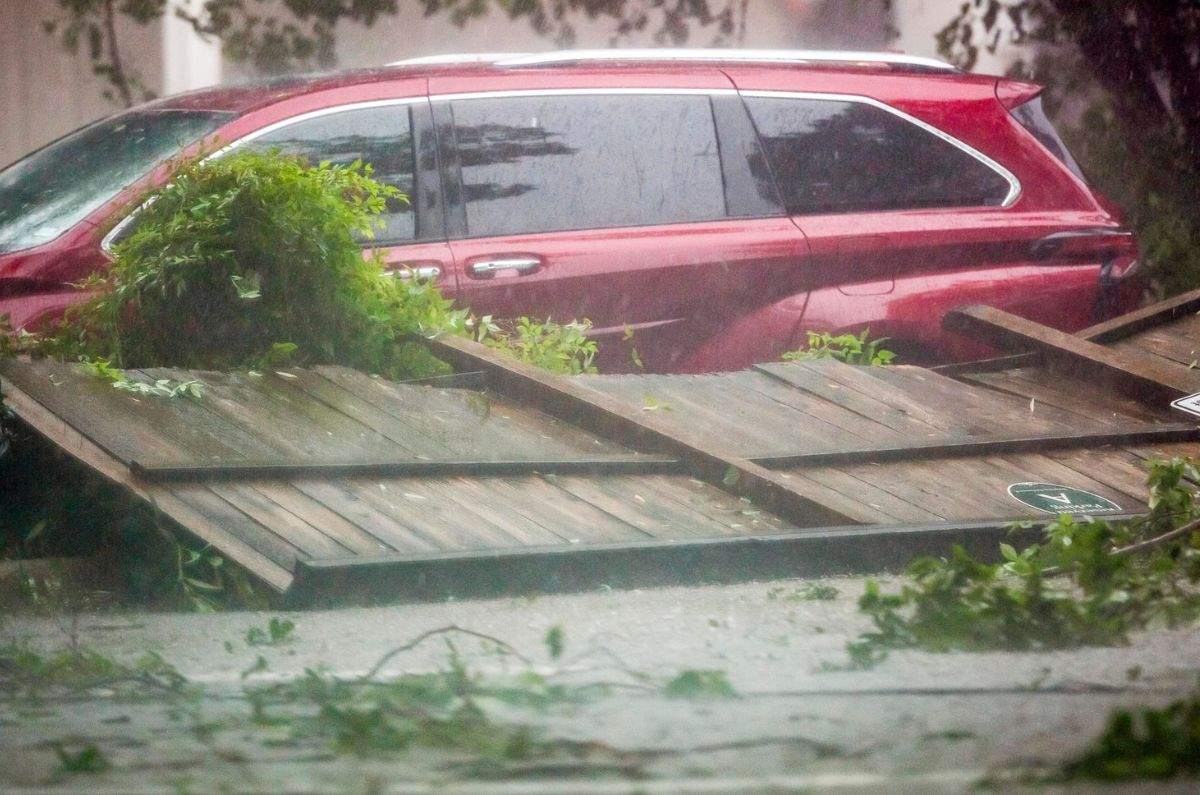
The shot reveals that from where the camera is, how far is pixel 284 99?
20.6 ft

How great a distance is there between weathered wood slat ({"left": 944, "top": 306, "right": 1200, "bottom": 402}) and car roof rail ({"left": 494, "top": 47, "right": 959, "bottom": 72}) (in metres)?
1.38

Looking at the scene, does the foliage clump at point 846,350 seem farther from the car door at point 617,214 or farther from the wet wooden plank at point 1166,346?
the wet wooden plank at point 1166,346

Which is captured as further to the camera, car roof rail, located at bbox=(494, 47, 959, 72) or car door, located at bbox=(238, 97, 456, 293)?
car roof rail, located at bbox=(494, 47, 959, 72)

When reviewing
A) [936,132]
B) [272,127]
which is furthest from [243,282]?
[936,132]

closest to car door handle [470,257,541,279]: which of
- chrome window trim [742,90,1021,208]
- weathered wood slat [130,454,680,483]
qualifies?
weathered wood slat [130,454,680,483]

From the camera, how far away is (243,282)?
18.1ft

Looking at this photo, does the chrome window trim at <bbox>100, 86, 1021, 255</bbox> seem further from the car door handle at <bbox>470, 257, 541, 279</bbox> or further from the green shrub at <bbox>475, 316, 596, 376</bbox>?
the green shrub at <bbox>475, 316, 596, 376</bbox>

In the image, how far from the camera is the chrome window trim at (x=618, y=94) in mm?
6031

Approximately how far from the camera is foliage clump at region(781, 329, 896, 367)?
22.3 feet

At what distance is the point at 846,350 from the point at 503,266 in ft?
5.26

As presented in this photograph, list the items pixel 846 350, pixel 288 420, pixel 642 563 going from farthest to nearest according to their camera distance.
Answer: pixel 846 350 → pixel 288 420 → pixel 642 563

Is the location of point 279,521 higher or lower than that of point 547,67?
lower

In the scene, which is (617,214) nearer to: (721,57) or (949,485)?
(721,57)

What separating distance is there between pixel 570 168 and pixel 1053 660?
3.37 meters
